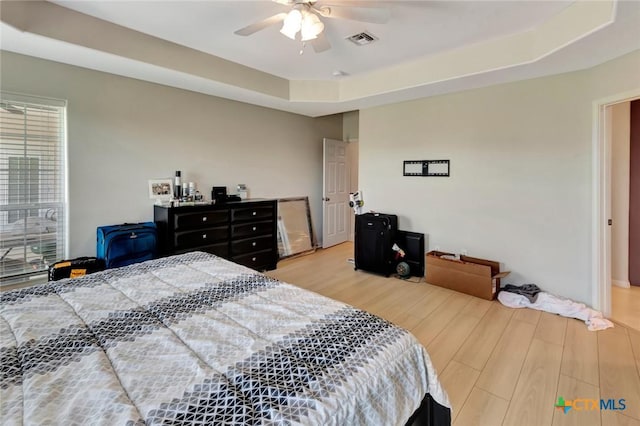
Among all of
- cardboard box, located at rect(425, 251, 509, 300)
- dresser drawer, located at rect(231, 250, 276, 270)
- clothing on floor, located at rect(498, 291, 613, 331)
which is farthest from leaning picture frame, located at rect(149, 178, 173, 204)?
clothing on floor, located at rect(498, 291, 613, 331)

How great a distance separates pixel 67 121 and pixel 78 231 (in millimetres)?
1092

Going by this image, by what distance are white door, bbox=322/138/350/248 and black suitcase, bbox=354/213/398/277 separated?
1.41 meters

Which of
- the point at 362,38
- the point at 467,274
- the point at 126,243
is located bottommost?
the point at 467,274

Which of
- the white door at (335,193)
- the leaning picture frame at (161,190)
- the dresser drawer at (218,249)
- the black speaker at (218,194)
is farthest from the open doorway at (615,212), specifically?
the leaning picture frame at (161,190)

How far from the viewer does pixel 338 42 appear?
10.1 ft

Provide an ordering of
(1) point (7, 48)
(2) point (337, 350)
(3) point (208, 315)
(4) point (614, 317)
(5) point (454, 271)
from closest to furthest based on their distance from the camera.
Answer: (2) point (337, 350) → (3) point (208, 315) → (1) point (7, 48) → (4) point (614, 317) → (5) point (454, 271)

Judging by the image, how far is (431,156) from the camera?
13.8 feet

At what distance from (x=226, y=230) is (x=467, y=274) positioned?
2923 millimetres

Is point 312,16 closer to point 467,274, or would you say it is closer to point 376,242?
point 376,242

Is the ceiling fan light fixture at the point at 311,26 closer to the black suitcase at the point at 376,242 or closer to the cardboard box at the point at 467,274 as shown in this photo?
the black suitcase at the point at 376,242

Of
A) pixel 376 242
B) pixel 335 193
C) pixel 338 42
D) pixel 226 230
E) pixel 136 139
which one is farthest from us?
pixel 335 193

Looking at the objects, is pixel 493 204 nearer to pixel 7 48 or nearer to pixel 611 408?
pixel 611 408

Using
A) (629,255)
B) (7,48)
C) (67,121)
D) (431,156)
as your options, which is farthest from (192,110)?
(629,255)

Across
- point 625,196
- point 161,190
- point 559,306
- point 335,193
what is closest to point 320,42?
point 161,190
